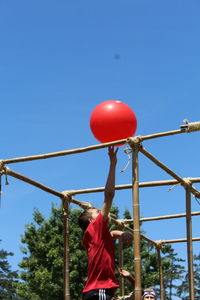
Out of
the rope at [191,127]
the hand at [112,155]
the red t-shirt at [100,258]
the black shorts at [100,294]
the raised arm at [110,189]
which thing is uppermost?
the rope at [191,127]

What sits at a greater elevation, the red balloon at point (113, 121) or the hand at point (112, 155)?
the red balloon at point (113, 121)

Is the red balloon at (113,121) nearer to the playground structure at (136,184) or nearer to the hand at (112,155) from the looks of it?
the playground structure at (136,184)

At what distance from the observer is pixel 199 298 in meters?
41.0

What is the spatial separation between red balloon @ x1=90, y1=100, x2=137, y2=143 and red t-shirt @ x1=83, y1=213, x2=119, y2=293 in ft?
4.83

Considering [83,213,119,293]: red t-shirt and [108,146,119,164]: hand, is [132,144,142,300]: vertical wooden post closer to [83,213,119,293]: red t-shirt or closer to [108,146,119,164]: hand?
[83,213,119,293]: red t-shirt

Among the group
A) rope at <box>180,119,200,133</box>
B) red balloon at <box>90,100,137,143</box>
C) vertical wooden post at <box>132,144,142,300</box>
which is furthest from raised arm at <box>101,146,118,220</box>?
rope at <box>180,119,200,133</box>

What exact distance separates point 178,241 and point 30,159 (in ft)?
22.3

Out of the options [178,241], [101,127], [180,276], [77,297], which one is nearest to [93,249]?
[101,127]

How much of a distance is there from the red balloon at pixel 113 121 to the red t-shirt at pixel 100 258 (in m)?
1.47

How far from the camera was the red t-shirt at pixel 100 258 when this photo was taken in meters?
4.98

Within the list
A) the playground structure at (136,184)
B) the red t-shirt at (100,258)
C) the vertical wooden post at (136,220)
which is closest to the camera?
the red t-shirt at (100,258)

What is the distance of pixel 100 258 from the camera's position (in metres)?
5.04

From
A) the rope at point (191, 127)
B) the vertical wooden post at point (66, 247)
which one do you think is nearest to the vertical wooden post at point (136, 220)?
the rope at point (191, 127)

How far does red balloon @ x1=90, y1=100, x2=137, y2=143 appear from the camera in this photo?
6.12 metres
